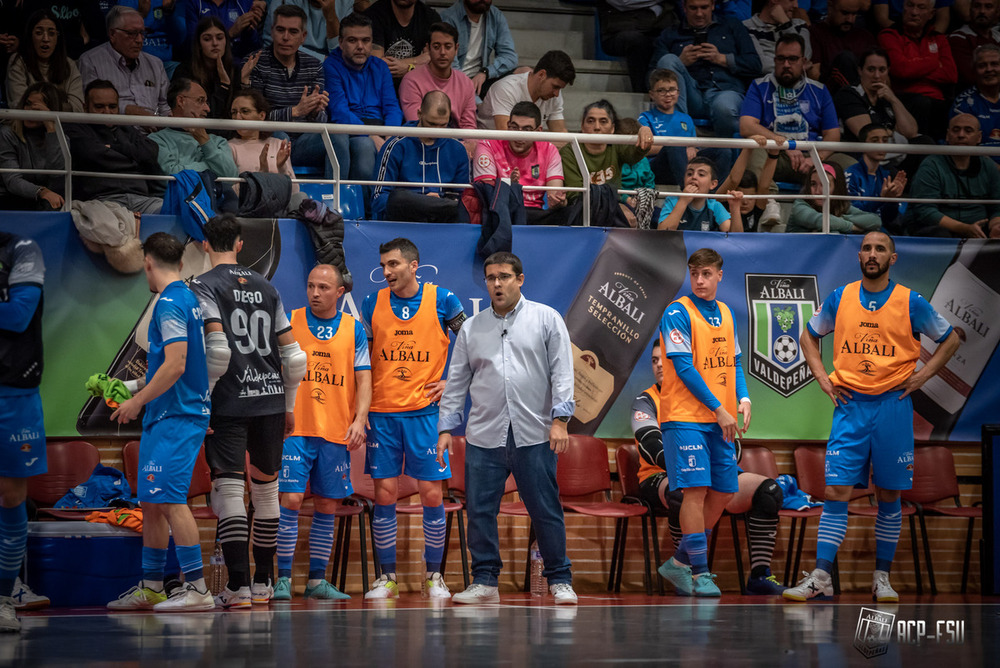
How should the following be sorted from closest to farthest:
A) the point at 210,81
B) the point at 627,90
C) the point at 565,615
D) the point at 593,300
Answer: the point at 565,615 < the point at 593,300 < the point at 210,81 < the point at 627,90

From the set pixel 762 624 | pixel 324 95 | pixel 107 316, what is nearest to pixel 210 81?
pixel 324 95

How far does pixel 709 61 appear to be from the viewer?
11.0 m

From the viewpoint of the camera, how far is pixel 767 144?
29.7 feet

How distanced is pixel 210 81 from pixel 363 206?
5.85 ft

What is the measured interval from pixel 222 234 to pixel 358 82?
3.69m

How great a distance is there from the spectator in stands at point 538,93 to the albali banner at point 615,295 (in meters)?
1.60

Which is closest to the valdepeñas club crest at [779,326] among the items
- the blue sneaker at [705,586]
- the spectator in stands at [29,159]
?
the blue sneaker at [705,586]

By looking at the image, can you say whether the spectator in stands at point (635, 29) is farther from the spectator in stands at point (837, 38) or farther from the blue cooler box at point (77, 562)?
the blue cooler box at point (77, 562)

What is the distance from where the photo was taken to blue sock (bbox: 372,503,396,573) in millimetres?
7527

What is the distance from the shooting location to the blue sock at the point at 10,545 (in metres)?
5.89

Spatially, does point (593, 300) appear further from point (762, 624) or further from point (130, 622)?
point (130, 622)

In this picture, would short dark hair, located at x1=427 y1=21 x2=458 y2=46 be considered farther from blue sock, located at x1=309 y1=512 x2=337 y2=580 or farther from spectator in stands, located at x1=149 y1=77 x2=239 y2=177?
blue sock, located at x1=309 y1=512 x2=337 y2=580

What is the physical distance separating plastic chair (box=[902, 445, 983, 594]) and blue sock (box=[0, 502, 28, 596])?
6.33 metres

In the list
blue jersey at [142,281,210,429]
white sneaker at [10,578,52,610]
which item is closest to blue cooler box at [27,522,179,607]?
white sneaker at [10,578,52,610]
